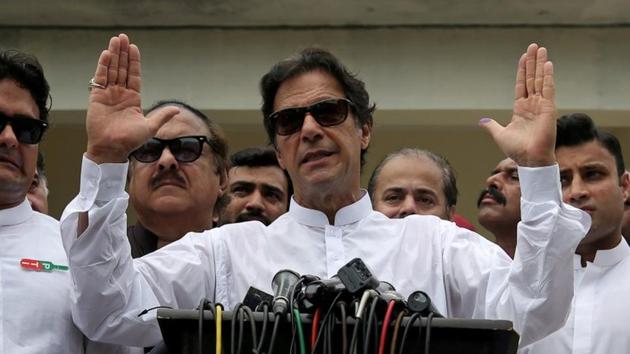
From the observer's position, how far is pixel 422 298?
3.75m

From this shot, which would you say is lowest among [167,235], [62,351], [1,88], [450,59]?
[62,351]

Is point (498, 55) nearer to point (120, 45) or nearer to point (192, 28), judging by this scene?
point (192, 28)

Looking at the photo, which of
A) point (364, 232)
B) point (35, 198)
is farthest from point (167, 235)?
point (364, 232)

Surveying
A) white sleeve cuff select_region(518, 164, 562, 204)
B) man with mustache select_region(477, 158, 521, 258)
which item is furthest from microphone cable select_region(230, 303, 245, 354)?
man with mustache select_region(477, 158, 521, 258)

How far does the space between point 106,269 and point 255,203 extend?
7.39 ft

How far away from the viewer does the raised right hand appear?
13.7 feet

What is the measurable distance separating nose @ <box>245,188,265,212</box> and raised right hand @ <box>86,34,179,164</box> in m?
1.98

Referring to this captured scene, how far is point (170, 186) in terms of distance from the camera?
5.38 metres

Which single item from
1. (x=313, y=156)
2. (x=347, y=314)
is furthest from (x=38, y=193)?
(x=347, y=314)

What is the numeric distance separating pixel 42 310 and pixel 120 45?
34.0 inches

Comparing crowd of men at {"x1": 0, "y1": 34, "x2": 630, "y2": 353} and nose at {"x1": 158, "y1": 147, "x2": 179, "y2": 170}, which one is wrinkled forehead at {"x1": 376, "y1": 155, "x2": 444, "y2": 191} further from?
nose at {"x1": 158, "y1": 147, "x2": 179, "y2": 170}

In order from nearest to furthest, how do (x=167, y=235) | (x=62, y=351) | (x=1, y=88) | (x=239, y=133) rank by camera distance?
(x=62, y=351) → (x=1, y=88) → (x=167, y=235) → (x=239, y=133)

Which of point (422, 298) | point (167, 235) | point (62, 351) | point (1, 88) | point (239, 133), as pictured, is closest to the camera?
point (422, 298)

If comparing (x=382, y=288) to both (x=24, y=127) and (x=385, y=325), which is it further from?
(x=24, y=127)
